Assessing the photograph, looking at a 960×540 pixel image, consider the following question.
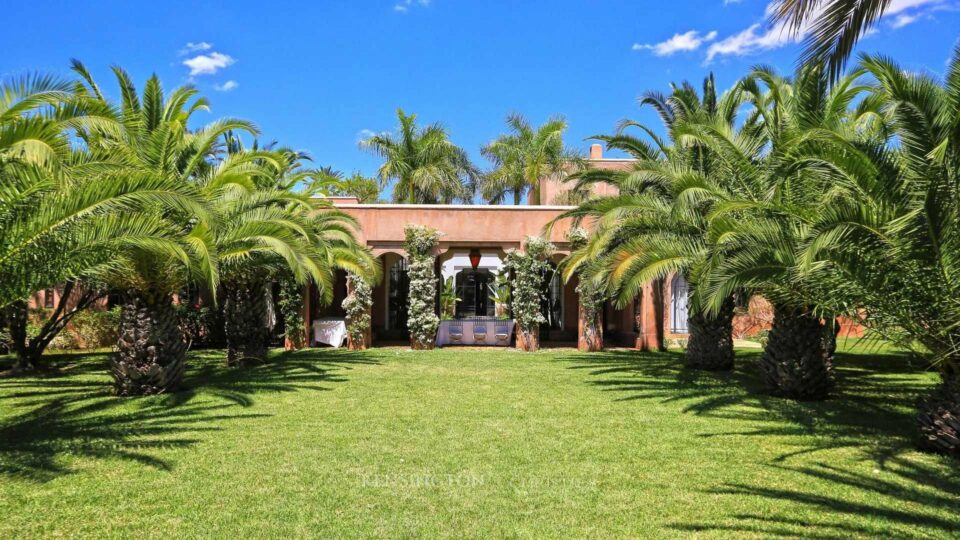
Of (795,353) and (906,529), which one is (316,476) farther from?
(795,353)

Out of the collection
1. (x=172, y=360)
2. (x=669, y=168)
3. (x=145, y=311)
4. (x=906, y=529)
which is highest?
(x=669, y=168)

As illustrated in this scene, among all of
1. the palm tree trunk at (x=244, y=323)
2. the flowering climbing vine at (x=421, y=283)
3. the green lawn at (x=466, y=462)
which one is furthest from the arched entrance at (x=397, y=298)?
the green lawn at (x=466, y=462)

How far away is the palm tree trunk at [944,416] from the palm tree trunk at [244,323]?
1220 centimetres

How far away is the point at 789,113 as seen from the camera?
10062mm

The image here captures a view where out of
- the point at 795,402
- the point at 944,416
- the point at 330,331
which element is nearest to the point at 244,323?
the point at 330,331

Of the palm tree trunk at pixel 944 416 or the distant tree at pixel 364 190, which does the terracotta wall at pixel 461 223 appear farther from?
the distant tree at pixel 364 190

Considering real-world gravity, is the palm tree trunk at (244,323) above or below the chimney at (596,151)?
below

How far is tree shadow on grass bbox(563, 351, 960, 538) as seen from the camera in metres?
4.71

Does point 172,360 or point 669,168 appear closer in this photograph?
point 172,360

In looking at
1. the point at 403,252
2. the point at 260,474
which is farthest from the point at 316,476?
the point at 403,252

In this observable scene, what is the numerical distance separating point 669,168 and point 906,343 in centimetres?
584

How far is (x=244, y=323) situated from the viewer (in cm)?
1387

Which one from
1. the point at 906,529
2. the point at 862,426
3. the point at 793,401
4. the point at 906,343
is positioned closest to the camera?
the point at 906,529

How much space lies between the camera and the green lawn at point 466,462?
4.73 m
